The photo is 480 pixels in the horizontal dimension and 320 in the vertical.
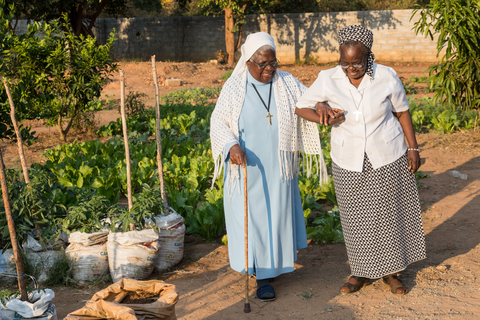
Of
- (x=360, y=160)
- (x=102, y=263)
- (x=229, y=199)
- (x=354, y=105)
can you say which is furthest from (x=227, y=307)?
(x=354, y=105)

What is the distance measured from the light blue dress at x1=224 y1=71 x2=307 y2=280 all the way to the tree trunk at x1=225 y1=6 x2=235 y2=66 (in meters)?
15.4

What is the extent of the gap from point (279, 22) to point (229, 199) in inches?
729

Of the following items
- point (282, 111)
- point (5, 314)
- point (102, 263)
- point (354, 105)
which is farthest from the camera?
point (102, 263)

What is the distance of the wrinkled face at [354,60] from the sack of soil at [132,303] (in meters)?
1.74

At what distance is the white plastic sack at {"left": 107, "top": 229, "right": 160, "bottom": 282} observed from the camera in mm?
3736

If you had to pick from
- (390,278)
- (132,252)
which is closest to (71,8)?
(132,252)

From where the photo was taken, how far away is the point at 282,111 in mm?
3439

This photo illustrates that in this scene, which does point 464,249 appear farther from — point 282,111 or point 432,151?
point 432,151

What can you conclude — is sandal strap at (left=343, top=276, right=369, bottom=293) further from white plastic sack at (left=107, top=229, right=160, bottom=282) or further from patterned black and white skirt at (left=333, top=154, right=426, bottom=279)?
white plastic sack at (left=107, top=229, right=160, bottom=282)

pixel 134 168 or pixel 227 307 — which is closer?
pixel 227 307

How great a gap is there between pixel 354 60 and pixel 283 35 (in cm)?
1849

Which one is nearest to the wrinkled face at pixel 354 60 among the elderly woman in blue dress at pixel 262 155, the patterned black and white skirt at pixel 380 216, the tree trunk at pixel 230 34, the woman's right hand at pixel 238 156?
the elderly woman in blue dress at pixel 262 155

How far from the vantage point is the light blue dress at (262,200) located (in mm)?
3443

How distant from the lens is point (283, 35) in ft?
68.7
